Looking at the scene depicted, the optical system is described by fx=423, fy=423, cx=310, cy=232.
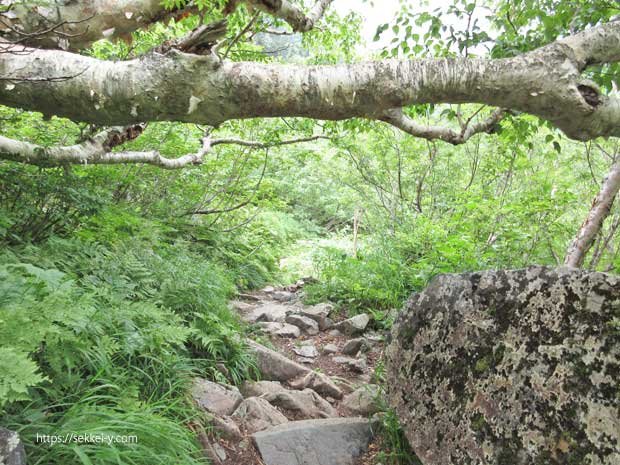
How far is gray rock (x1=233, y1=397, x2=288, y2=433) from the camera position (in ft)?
10.8

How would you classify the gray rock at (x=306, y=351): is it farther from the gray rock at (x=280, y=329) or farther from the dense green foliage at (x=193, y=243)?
the dense green foliage at (x=193, y=243)

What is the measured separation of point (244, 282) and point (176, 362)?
562 cm

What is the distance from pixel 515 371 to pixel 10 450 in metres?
2.58

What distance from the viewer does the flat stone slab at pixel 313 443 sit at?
2990 millimetres

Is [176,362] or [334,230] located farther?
[334,230]

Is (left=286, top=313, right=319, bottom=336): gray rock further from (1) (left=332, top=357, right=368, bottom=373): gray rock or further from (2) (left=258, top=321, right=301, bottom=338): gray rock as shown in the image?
(1) (left=332, top=357, right=368, bottom=373): gray rock

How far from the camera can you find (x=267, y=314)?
6.45 metres

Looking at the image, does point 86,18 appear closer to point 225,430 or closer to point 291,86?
point 291,86

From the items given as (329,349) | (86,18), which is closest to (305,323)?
(329,349)

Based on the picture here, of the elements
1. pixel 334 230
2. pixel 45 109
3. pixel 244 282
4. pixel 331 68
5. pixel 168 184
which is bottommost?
pixel 334 230

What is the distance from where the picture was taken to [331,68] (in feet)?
7.23

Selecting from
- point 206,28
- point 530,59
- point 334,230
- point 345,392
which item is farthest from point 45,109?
point 334,230

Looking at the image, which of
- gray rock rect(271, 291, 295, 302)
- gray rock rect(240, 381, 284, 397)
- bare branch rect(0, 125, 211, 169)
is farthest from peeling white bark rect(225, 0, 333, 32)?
gray rock rect(271, 291, 295, 302)

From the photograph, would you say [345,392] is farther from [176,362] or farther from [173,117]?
[173,117]
